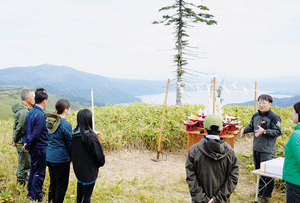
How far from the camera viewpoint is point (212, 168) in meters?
2.41

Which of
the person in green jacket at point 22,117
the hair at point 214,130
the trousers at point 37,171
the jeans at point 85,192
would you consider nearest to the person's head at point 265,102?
the hair at point 214,130

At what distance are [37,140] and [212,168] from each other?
2983mm

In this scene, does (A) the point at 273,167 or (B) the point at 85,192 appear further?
(A) the point at 273,167

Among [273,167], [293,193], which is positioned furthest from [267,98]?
[293,193]

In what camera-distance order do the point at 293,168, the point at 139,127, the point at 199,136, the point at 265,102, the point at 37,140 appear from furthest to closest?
the point at 139,127 < the point at 199,136 < the point at 265,102 < the point at 37,140 < the point at 293,168

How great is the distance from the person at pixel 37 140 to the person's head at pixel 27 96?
1.50 ft

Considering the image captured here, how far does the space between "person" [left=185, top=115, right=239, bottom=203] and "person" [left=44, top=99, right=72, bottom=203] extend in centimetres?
195

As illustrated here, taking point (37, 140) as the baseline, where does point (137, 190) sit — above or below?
below

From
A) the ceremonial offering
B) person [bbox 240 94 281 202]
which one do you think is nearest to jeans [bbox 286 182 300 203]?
the ceremonial offering

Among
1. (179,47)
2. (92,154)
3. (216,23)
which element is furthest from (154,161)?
(216,23)

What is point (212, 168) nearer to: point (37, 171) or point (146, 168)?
point (37, 171)

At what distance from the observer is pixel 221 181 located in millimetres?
2463

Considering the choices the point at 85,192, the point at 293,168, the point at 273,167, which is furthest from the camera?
the point at 273,167

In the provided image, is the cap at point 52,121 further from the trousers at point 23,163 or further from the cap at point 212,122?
the cap at point 212,122
